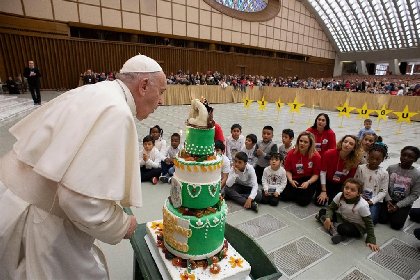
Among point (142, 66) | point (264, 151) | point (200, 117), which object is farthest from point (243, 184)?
point (142, 66)

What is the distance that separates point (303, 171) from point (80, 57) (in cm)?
1715

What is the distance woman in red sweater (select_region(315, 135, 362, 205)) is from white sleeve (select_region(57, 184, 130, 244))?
→ 3.57 metres

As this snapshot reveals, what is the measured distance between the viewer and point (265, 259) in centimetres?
168

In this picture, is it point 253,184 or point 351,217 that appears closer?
point 351,217

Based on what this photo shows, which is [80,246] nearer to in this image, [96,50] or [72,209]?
[72,209]

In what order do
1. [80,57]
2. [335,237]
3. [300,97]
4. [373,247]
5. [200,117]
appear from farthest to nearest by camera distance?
[300,97], [80,57], [335,237], [373,247], [200,117]

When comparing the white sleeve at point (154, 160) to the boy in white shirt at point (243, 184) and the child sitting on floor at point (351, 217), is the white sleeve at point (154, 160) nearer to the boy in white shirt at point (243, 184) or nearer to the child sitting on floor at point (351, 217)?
the boy in white shirt at point (243, 184)

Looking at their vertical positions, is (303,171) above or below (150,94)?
below

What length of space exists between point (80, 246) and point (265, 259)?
3.88ft

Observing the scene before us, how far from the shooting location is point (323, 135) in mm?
4781

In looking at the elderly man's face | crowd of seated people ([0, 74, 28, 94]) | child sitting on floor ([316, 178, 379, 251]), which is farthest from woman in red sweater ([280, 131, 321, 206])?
crowd of seated people ([0, 74, 28, 94])

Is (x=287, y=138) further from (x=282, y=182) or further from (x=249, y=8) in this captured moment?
(x=249, y=8)

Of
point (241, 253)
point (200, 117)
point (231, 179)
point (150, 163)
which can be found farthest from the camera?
point (150, 163)

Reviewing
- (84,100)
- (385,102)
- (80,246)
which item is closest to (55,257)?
(80,246)
